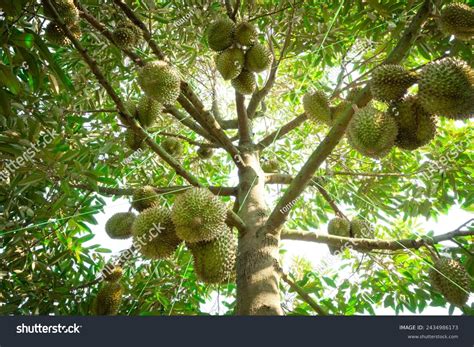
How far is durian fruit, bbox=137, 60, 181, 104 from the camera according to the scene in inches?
81.4

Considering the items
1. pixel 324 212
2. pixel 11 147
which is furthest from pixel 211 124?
pixel 324 212

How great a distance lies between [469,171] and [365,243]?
145cm

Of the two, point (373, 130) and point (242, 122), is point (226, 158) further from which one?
point (373, 130)

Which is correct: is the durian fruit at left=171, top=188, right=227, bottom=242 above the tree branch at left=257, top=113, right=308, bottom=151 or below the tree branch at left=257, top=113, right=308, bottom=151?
below

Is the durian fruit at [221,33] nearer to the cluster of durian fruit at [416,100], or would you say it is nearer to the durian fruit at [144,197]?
the durian fruit at [144,197]

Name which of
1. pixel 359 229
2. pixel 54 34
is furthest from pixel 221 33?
pixel 359 229

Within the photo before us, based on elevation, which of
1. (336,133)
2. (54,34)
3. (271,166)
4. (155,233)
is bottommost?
(155,233)

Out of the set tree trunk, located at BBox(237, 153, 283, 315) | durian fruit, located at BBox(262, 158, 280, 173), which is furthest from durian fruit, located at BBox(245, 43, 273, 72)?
durian fruit, located at BBox(262, 158, 280, 173)

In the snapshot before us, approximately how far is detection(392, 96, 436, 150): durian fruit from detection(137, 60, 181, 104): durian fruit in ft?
3.57

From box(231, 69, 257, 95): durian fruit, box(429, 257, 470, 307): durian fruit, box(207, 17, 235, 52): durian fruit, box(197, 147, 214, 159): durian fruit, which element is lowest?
box(429, 257, 470, 307): durian fruit

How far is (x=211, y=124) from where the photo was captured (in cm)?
233

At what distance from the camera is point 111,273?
218cm

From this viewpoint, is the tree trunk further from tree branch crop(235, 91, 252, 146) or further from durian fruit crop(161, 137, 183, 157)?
durian fruit crop(161, 137, 183, 157)

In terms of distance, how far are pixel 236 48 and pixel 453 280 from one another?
1.81 m
